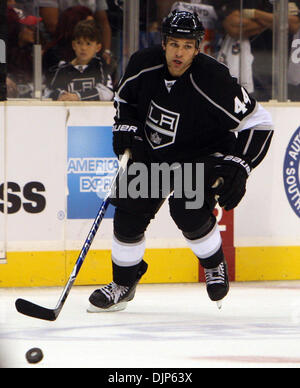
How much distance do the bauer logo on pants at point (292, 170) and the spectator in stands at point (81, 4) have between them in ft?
3.45

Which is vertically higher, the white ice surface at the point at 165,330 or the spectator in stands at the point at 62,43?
Answer: the spectator in stands at the point at 62,43

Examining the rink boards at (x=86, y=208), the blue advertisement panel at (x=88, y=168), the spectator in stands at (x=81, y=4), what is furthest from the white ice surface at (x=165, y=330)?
the spectator in stands at (x=81, y=4)

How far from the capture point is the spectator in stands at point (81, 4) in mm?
4859

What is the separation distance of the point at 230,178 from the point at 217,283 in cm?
46

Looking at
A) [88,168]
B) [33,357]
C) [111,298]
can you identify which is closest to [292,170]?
[88,168]

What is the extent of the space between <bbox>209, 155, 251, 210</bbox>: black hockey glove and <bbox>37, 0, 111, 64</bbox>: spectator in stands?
52.6 inches

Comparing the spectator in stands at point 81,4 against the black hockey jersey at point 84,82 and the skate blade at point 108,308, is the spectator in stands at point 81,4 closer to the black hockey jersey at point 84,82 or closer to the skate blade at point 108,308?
the black hockey jersey at point 84,82

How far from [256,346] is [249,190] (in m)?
1.74

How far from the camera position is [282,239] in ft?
16.7

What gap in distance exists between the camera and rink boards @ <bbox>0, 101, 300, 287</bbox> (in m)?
4.75

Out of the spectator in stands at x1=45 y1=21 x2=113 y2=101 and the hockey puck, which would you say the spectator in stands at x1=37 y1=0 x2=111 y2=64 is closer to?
the spectator in stands at x1=45 y1=21 x2=113 y2=101

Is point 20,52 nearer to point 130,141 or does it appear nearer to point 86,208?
point 86,208

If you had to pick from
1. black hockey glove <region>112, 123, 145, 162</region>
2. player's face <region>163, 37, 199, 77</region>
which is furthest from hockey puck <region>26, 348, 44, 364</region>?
player's face <region>163, 37, 199, 77</region>
